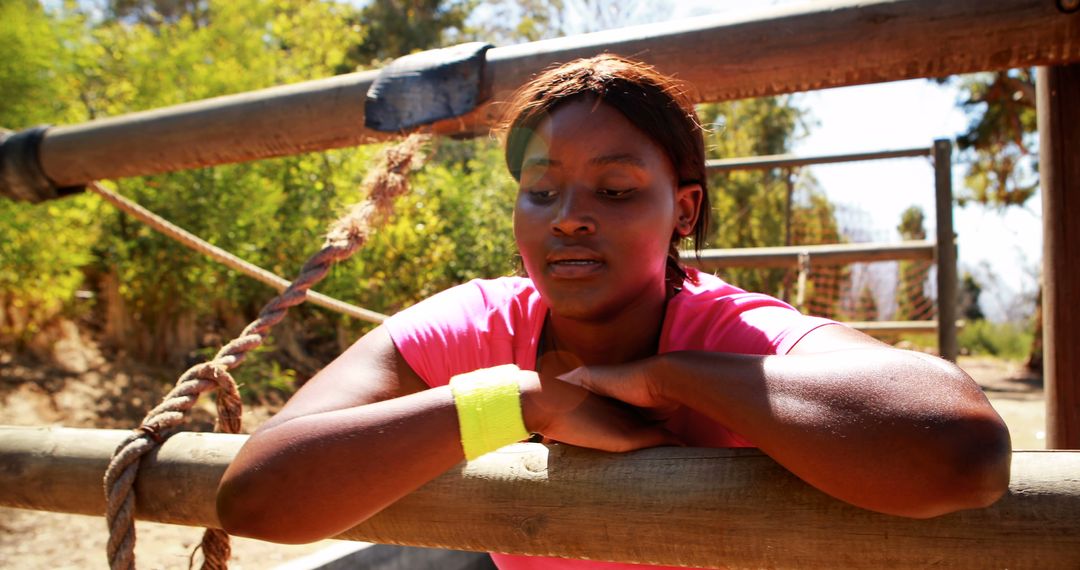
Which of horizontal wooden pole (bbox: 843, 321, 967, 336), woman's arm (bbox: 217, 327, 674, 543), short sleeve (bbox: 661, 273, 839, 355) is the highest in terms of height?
short sleeve (bbox: 661, 273, 839, 355)

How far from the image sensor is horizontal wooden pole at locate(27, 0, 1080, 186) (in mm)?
1717

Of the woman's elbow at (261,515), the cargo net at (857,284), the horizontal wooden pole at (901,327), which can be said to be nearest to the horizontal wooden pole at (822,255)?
the horizontal wooden pole at (901,327)

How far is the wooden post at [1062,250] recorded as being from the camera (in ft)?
6.01

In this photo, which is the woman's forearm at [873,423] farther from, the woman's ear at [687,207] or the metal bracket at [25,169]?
the metal bracket at [25,169]

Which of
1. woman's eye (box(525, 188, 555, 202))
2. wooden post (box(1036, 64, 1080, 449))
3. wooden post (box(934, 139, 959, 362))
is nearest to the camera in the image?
woman's eye (box(525, 188, 555, 202))

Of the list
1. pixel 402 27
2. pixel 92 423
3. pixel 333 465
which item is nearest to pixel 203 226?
pixel 92 423

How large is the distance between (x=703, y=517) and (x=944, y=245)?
3.53 metres

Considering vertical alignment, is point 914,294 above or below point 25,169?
below

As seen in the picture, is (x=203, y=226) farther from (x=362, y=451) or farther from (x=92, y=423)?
(x=362, y=451)

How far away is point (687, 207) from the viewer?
1560 millimetres

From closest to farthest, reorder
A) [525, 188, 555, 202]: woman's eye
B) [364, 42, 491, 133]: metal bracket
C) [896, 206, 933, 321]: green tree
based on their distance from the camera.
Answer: [525, 188, 555, 202]: woman's eye
[364, 42, 491, 133]: metal bracket
[896, 206, 933, 321]: green tree

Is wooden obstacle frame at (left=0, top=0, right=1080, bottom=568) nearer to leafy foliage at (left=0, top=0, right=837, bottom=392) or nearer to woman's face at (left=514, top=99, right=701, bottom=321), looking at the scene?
woman's face at (left=514, top=99, right=701, bottom=321)

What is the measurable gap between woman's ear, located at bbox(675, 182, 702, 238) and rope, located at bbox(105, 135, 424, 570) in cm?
77

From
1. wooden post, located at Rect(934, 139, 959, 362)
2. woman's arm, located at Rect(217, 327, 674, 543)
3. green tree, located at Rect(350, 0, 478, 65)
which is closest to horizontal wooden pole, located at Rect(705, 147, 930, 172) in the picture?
wooden post, located at Rect(934, 139, 959, 362)
